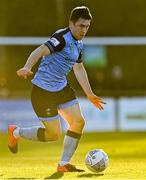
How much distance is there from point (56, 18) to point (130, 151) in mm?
20792

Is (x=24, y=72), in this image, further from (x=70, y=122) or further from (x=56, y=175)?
(x=56, y=175)

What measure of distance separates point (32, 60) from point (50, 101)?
80 cm

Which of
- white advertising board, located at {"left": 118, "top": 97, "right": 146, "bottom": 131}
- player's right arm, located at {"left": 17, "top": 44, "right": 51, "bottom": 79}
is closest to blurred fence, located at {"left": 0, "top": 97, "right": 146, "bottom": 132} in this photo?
white advertising board, located at {"left": 118, "top": 97, "right": 146, "bottom": 131}

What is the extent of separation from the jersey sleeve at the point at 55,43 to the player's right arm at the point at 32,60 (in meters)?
0.06

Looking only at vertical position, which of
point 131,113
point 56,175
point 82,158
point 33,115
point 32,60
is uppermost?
point 32,60

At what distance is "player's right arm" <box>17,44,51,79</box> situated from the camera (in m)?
8.94

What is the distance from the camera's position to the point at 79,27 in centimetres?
948

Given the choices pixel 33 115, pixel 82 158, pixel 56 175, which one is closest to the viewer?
pixel 56 175

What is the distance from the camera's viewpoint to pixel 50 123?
980cm

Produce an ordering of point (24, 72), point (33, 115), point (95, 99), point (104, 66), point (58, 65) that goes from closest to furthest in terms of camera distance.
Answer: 1. point (24, 72)
2. point (58, 65)
3. point (95, 99)
4. point (33, 115)
5. point (104, 66)

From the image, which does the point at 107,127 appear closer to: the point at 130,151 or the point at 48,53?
the point at 130,151

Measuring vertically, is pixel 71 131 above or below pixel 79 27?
below

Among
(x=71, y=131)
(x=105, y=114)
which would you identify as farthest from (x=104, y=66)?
(x=71, y=131)

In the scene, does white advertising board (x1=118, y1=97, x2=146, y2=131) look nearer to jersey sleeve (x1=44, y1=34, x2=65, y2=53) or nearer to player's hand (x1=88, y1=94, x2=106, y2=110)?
player's hand (x1=88, y1=94, x2=106, y2=110)
